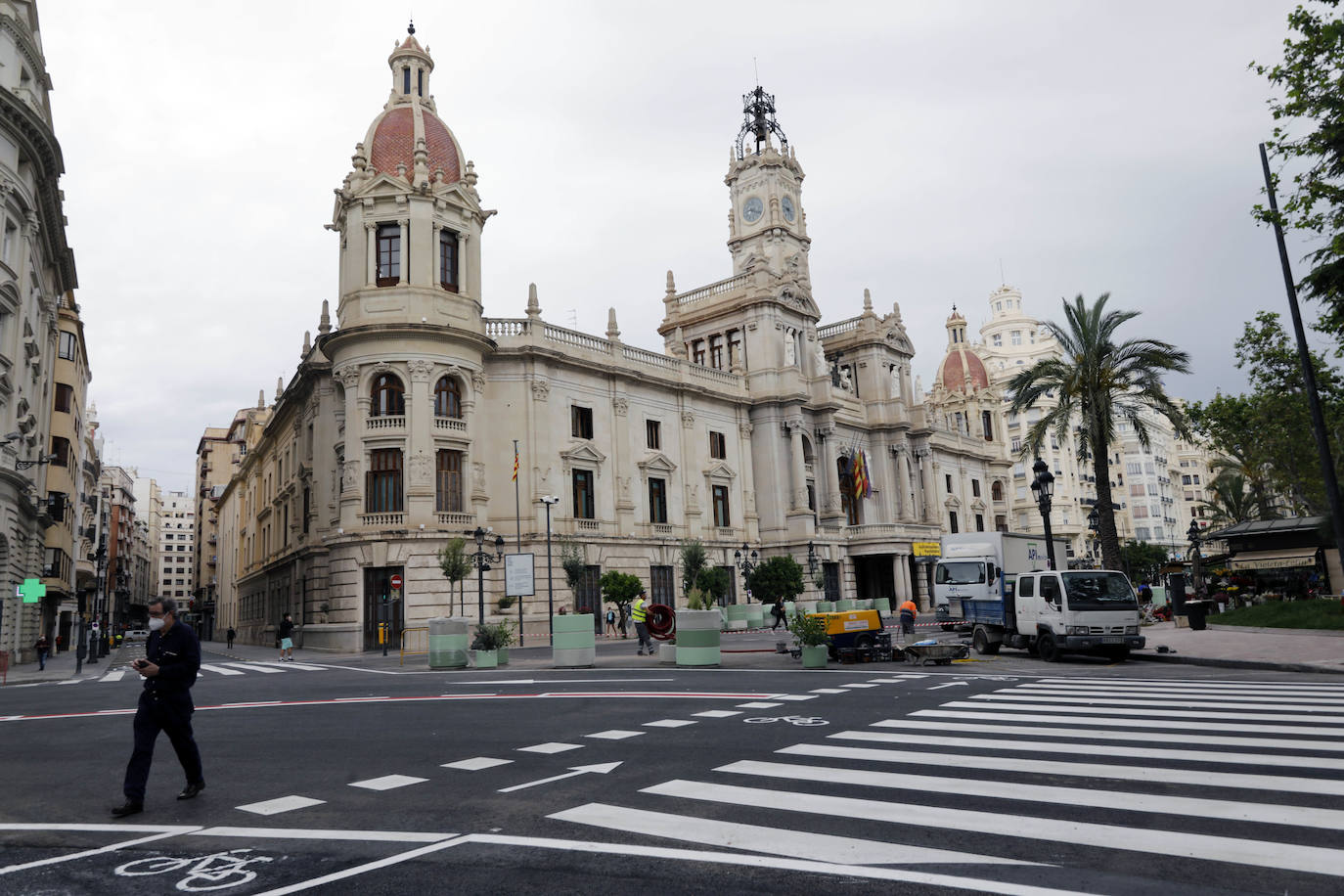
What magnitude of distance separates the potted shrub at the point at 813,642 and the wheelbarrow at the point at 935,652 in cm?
194

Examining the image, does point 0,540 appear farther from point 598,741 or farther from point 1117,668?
point 1117,668

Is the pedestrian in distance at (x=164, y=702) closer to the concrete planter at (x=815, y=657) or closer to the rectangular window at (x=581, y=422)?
the concrete planter at (x=815, y=657)

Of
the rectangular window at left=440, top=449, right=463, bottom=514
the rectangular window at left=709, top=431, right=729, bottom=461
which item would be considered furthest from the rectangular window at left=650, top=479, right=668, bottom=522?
the rectangular window at left=440, top=449, right=463, bottom=514

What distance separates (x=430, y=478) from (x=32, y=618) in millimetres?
19175

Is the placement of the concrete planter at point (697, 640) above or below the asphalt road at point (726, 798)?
above

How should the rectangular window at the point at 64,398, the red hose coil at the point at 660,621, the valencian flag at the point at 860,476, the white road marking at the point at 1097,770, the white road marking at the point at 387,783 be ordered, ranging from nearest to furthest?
1. the white road marking at the point at 1097,770
2. the white road marking at the point at 387,783
3. the red hose coil at the point at 660,621
4. the rectangular window at the point at 64,398
5. the valencian flag at the point at 860,476

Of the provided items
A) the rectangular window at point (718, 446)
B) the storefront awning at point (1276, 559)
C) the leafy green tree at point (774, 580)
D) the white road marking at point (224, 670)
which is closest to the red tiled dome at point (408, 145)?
the rectangular window at point (718, 446)

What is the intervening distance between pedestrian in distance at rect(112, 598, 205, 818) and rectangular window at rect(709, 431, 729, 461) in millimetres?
45233

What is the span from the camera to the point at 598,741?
33.4 ft

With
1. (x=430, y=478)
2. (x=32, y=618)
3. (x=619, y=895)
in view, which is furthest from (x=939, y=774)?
(x=32, y=618)

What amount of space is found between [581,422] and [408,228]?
1280cm

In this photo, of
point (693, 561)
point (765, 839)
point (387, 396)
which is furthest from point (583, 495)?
point (765, 839)

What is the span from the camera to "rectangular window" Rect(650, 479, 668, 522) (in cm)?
4806

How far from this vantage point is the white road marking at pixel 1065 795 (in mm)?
6039
